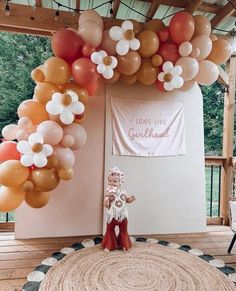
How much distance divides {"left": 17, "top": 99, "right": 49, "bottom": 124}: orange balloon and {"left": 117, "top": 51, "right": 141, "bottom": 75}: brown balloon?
0.89m

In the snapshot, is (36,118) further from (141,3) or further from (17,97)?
(17,97)

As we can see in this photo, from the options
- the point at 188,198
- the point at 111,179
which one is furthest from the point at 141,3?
the point at 188,198

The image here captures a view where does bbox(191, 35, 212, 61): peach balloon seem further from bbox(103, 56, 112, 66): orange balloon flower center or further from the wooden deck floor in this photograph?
the wooden deck floor

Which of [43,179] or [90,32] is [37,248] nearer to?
[43,179]

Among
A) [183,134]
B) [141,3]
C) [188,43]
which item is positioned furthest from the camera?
[183,134]

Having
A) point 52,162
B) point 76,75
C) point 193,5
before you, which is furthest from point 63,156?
point 193,5

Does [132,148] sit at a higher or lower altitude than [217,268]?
higher

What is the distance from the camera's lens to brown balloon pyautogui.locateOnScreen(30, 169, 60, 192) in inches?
90.7

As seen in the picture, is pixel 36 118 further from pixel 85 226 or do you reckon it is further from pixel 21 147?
pixel 85 226

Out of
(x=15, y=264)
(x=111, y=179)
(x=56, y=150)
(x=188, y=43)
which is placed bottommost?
(x=15, y=264)

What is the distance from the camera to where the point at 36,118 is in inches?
98.0

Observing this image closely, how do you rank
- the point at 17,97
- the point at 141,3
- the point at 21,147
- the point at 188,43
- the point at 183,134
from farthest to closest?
1. the point at 17,97
2. the point at 183,134
3. the point at 141,3
4. the point at 188,43
5. the point at 21,147

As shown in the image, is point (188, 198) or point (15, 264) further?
point (188, 198)

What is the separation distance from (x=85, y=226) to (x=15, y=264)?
0.94m
